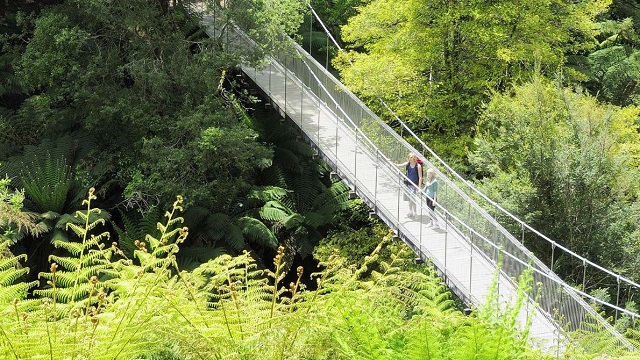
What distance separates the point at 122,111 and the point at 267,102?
3.64 metres

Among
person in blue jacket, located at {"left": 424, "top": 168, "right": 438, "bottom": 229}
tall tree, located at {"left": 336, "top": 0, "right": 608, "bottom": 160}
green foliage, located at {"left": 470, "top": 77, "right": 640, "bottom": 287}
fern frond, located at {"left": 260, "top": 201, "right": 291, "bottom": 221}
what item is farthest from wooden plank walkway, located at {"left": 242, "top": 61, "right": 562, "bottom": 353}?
green foliage, located at {"left": 470, "top": 77, "right": 640, "bottom": 287}

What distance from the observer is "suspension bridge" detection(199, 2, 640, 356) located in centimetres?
1160

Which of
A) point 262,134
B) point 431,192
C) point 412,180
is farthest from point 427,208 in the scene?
point 262,134

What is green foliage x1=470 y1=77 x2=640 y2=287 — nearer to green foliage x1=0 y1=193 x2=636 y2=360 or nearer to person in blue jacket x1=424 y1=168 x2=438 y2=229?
person in blue jacket x1=424 y1=168 x2=438 y2=229

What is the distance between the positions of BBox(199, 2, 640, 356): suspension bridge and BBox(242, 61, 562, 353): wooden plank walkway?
2 cm

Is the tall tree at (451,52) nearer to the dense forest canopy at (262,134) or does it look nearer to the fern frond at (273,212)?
the dense forest canopy at (262,134)

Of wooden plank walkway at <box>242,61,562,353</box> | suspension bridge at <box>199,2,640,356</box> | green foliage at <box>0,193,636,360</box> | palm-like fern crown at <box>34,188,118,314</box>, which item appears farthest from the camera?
wooden plank walkway at <box>242,61,562,353</box>

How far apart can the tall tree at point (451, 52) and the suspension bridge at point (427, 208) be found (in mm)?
630

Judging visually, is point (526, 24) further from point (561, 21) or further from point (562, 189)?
point (562, 189)

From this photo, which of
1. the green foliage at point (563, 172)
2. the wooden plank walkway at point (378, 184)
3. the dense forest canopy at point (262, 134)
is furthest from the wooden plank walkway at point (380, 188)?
the green foliage at point (563, 172)

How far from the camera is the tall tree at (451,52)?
16.2m

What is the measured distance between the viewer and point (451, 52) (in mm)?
16734

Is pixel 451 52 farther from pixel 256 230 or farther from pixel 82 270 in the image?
pixel 82 270

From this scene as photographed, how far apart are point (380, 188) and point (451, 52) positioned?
352 centimetres
